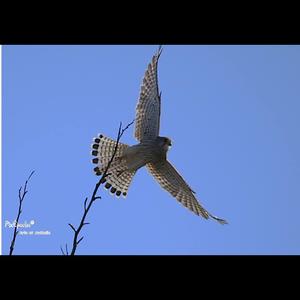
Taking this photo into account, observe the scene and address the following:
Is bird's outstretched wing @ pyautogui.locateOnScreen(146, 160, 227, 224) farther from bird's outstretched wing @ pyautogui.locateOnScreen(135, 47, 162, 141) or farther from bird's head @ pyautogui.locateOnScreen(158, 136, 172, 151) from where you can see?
bird's outstretched wing @ pyautogui.locateOnScreen(135, 47, 162, 141)

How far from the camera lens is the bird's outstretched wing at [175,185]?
27.9 ft

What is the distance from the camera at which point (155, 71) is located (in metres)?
8.26

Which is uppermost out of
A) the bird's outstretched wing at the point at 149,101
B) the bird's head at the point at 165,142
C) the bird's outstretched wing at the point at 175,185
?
the bird's outstretched wing at the point at 149,101

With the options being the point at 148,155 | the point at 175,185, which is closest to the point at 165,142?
the point at 148,155

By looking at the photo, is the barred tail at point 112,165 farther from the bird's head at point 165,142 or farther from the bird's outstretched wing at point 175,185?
the bird's head at point 165,142

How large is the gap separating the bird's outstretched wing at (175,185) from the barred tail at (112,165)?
410 mm

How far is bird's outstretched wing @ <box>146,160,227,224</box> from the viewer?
8508mm

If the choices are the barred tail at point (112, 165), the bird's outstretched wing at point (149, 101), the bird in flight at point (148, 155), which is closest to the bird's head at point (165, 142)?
the bird in flight at point (148, 155)

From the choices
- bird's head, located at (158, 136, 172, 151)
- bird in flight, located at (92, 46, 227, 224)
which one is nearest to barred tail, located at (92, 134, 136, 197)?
bird in flight, located at (92, 46, 227, 224)
